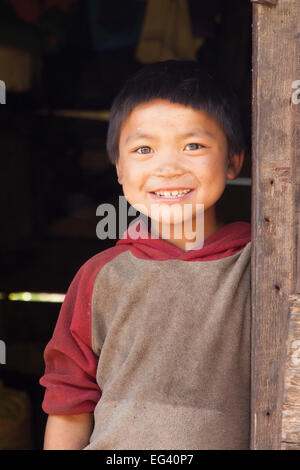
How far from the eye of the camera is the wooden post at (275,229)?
135 centimetres

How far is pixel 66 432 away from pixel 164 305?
1.37 ft

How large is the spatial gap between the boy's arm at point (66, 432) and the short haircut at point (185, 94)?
72 cm

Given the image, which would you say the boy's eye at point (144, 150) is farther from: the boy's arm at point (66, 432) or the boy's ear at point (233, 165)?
the boy's arm at point (66, 432)

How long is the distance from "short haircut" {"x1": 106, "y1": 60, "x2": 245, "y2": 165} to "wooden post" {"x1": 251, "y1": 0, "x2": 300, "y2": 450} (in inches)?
10.3

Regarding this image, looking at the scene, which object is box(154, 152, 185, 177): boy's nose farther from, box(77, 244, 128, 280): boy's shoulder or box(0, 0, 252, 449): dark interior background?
box(0, 0, 252, 449): dark interior background

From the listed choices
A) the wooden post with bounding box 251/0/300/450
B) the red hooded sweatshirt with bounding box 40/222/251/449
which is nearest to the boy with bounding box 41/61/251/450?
the red hooded sweatshirt with bounding box 40/222/251/449

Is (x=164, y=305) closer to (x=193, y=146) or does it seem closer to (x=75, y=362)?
(x=75, y=362)

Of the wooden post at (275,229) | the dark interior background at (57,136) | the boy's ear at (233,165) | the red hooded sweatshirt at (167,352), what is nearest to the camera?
the wooden post at (275,229)

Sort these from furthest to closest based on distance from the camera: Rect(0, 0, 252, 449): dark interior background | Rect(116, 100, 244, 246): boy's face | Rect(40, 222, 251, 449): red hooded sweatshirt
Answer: Rect(0, 0, 252, 449): dark interior background < Rect(116, 100, 244, 246): boy's face < Rect(40, 222, 251, 449): red hooded sweatshirt

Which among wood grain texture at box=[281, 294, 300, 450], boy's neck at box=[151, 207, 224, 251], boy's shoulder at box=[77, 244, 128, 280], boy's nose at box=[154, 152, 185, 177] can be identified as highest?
boy's nose at box=[154, 152, 185, 177]

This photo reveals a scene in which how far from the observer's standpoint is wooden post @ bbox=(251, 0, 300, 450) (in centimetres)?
135

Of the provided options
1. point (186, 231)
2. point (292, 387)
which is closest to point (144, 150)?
point (186, 231)

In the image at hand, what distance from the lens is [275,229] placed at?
1382mm

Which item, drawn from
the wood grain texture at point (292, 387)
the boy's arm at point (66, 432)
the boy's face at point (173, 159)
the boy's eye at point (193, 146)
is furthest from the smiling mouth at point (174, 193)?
the boy's arm at point (66, 432)
